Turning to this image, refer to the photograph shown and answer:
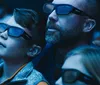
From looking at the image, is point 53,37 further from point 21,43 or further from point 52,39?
point 21,43

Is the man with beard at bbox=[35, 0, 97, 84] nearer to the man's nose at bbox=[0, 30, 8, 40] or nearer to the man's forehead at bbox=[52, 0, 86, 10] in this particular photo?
the man's forehead at bbox=[52, 0, 86, 10]

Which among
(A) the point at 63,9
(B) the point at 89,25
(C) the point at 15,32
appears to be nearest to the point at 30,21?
(C) the point at 15,32

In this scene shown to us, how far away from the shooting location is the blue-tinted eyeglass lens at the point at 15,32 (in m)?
1.86

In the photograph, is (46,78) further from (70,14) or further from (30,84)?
(70,14)

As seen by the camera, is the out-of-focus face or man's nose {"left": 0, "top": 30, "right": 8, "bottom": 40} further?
man's nose {"left": 0, "top": 30, "right": 8, "bottom": 40}

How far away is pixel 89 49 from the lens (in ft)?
5.47

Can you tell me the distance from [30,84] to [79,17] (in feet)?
1.50

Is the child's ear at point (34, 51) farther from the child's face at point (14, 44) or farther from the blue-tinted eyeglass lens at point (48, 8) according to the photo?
the blue-tinted eyeglass lens at point (48, 8)

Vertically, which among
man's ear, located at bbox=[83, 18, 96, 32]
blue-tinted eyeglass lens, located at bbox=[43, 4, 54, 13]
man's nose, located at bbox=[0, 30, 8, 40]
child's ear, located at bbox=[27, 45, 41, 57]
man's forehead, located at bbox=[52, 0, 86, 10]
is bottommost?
child's ear, located at bbox=[27, 45, 41, 57]

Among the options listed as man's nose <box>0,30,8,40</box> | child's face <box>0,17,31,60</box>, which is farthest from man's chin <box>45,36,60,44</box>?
man's nose <box>0,30,8,40</box>

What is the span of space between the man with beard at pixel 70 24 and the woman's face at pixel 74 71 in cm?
9

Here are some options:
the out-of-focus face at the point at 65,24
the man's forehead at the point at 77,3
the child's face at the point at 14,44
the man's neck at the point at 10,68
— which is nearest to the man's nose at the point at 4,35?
the child's face at the point at 14,44

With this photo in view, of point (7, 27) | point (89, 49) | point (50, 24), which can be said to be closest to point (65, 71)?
point (89, 49)

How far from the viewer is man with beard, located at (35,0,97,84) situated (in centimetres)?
169
